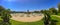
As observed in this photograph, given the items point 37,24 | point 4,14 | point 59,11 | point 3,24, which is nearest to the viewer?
point 3,24

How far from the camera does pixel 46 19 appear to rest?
818cm

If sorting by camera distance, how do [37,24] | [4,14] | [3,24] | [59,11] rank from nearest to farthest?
[3,24]
[4,14]
[37,24]
[59,11]

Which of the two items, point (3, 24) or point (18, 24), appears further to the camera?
point (18, 24)

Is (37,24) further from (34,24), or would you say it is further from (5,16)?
(5,16)

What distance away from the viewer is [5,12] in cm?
784

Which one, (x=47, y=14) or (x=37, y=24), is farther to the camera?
(x=37, y=24)

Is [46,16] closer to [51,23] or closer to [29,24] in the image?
[51,23]

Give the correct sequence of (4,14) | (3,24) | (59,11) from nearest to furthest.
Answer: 1. (3,24)
2. (4,14)
3. (59,11)

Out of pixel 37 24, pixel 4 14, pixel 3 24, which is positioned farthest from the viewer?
pixel 37 24

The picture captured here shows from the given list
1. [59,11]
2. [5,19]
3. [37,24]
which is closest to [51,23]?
[37,24]

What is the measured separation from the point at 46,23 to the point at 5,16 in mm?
2317

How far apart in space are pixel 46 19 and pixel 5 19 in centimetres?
228

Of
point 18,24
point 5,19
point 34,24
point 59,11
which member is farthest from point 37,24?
point 59,11

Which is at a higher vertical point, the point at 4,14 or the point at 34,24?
the point at 4,14
